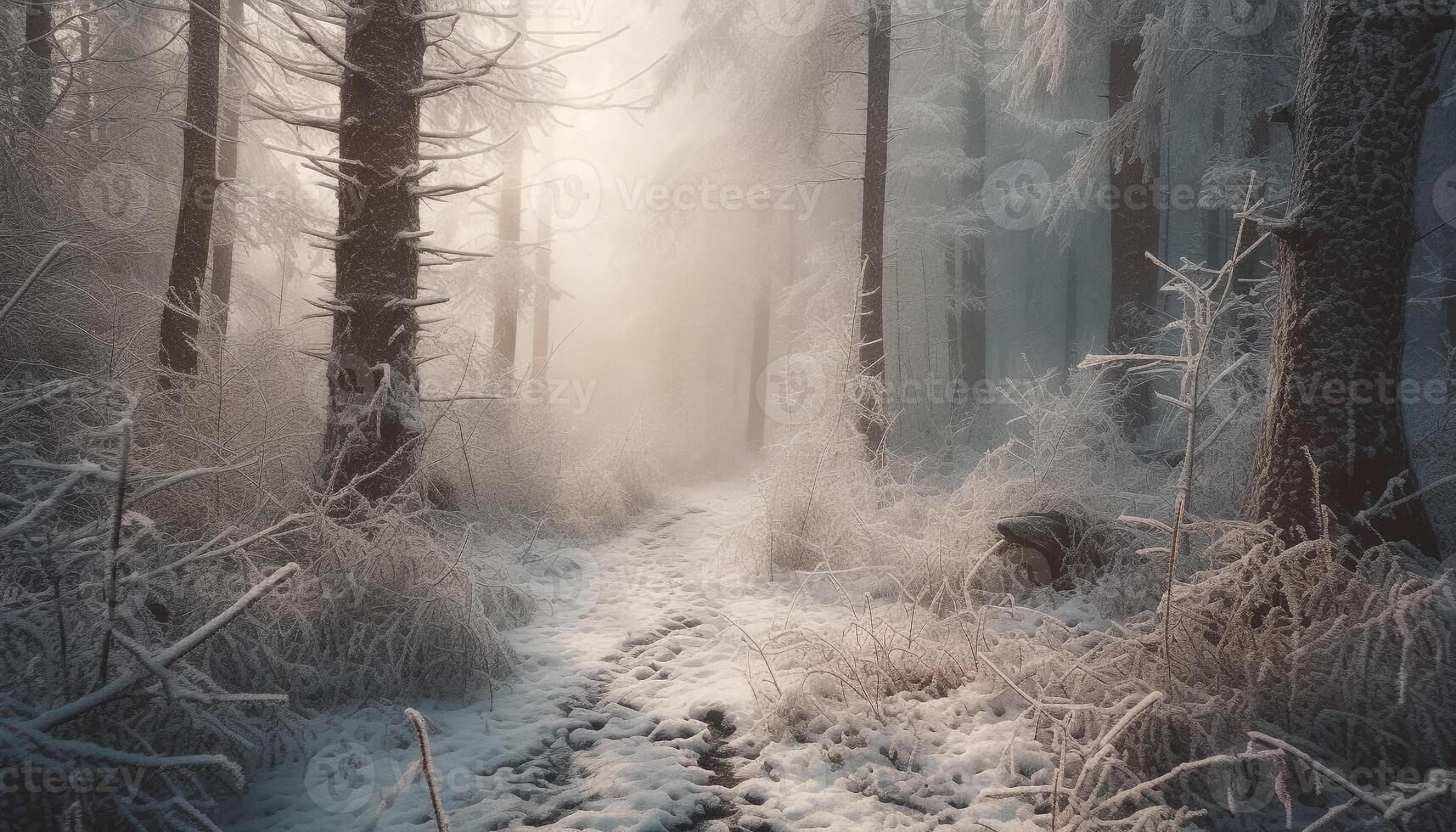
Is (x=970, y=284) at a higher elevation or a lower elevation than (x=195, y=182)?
higher

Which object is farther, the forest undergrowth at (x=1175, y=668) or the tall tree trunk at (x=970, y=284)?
the tall tree trunk at (x=970, y=284)

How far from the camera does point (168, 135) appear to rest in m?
8.75

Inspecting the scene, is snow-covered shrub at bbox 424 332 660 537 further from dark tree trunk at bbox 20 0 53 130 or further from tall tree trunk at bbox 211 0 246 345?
dark tree trunk at bbox 20 0 53 130

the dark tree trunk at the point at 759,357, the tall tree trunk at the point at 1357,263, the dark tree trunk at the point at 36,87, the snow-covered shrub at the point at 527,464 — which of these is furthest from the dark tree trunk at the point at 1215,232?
the dark tree trunk at the point at 36,87

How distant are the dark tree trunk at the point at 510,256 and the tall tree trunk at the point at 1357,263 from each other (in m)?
9.94

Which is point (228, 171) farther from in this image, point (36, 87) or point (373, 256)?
point (373, 256)

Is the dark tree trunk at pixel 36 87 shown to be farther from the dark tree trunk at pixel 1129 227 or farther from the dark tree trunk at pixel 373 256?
the dark tree trunk at pixel 1129 227

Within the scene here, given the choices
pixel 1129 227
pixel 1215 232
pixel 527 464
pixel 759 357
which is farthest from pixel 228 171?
pixel 1215 232

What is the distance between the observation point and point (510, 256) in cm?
1091

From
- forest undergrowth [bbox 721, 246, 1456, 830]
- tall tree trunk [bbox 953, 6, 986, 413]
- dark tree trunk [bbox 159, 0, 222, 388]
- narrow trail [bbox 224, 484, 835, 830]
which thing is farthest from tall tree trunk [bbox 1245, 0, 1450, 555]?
tall tree trunk [bbox 953, 6, 986, 413]

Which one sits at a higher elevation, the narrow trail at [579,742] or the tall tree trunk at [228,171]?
the tall tree trunk at [228,171]

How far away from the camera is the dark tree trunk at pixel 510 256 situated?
35.9 ft

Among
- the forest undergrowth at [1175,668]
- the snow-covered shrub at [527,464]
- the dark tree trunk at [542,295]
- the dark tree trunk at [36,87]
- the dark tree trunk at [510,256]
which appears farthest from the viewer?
the dark tree trunk at [542,295]

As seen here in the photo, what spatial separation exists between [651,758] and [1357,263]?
4.29 m
